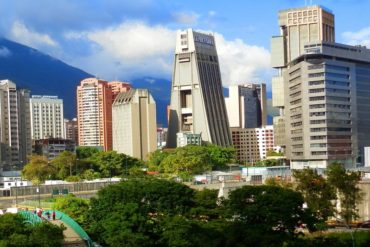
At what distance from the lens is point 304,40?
149000 mm

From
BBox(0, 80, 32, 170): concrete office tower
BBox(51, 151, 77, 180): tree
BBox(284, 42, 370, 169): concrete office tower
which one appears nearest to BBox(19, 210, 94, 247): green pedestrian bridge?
BBox(51, 151, 77, 180): tree

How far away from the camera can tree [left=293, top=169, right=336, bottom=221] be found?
156 ft

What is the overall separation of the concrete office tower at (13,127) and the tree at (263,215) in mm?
105904

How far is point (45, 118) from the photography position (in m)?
197

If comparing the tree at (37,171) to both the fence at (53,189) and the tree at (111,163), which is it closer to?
the tree at (111,163)

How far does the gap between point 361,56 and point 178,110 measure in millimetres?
51765

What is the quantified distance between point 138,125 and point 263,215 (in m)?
115

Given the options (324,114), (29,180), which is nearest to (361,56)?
(324,114)

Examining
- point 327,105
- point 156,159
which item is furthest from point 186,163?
point 327,105

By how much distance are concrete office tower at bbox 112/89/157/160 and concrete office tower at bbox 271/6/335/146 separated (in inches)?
1171

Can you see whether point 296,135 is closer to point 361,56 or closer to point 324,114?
point 324,114

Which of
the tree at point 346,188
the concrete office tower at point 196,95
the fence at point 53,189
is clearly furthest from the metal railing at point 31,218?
the concrete office tower at point 196,95

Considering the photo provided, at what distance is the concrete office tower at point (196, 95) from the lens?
154m

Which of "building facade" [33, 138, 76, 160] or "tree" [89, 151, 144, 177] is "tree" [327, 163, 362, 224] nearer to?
"tree" [89, 151, 144, 177]
